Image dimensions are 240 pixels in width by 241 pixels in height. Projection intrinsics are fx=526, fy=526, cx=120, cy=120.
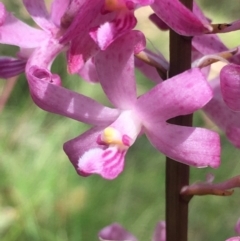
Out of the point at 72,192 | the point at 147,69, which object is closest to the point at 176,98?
the point at 147,69

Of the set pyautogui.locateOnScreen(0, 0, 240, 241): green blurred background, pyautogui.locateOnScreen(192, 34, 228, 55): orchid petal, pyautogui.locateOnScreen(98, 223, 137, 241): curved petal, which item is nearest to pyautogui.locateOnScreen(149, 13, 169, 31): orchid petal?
pyautogui.locateOnScreen(192, 34, 228, 55): orchid petal

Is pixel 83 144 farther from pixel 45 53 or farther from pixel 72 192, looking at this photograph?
pixel 72 192

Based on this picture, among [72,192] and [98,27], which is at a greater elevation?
[98,27]

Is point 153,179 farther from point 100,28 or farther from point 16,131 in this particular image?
point 100,28

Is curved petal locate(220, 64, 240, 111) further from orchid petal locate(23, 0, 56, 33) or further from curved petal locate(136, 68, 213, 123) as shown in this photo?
orchid petal locate(23, 0, 56, 33)

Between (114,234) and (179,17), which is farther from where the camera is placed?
(114,234)
